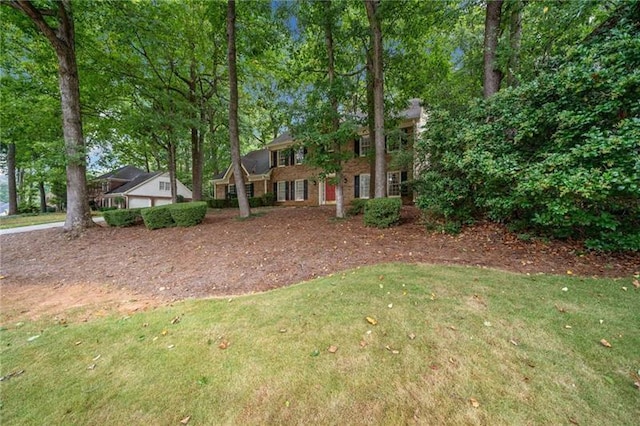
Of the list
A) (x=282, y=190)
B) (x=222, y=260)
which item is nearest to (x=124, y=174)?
(x=282, y=190)


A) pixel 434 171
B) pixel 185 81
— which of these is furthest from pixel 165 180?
pixel 434 171

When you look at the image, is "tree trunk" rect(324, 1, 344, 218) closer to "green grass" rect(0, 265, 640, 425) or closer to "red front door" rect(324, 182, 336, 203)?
"green grass" rect(0, 265, 640, 425)

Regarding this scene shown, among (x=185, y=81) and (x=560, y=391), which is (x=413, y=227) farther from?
(x=185, y=81)

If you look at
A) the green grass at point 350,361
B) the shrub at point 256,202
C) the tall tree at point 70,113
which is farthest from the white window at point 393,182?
the tall tree at point 70,113

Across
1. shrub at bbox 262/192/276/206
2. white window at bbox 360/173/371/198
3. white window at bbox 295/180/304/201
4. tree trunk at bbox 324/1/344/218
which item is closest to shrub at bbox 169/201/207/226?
tree trunk at bbox 324/1/344/218

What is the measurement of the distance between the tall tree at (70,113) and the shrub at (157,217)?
217cm

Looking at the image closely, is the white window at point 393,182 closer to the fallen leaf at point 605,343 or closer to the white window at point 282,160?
the white window at point 282,160

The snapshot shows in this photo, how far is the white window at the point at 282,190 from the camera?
20.3 m

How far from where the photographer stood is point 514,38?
733cm

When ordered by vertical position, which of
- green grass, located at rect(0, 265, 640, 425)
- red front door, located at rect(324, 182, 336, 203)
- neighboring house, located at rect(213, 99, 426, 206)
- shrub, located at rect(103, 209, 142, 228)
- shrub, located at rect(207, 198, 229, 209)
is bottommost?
green grass, located at rect(0, 265, 640, 425)

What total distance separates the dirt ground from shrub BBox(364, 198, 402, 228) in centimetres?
29

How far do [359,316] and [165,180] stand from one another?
34227mm

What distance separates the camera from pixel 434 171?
727 centimetres

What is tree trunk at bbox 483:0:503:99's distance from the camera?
730 cm
